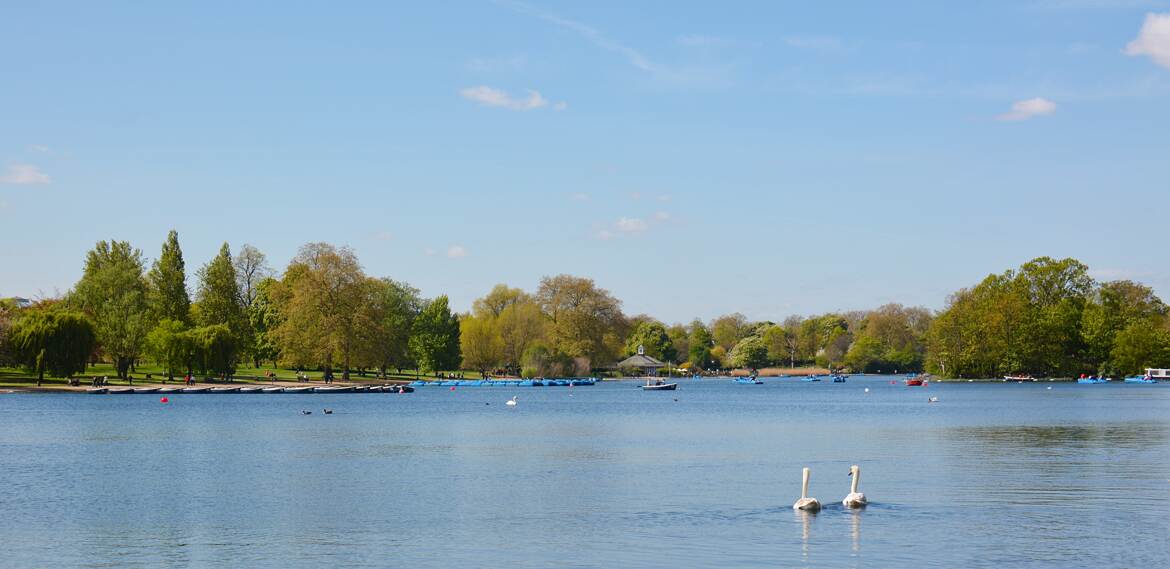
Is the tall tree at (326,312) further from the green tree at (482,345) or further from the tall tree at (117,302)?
the green tree at (482,345)

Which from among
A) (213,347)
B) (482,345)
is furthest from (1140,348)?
(213,347)

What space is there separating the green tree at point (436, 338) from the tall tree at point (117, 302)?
1789 inches

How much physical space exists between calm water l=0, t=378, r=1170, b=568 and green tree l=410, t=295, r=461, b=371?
92.6 meters

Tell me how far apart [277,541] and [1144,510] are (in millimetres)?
20925

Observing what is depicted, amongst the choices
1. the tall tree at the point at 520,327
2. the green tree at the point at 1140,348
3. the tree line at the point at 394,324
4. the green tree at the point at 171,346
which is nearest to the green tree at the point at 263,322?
the tree line at the point at 394,324

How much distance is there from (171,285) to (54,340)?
23.6m

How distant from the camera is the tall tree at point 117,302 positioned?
374 ft

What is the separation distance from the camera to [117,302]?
11612 centimetres

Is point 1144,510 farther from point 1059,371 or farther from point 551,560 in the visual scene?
point 1059,371

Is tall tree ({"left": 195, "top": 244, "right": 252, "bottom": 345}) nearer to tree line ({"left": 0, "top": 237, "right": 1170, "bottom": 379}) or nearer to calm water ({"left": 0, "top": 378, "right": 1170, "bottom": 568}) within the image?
tree line ({"left": 0, "top": 237, "right": 1170, "bottom": 379})

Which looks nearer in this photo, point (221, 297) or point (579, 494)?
point (579, 494)

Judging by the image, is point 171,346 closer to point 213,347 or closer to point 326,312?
point 213,347

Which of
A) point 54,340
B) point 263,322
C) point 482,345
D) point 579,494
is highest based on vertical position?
point 263,322

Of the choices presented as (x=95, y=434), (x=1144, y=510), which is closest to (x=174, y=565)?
(x=1144, y=510)
